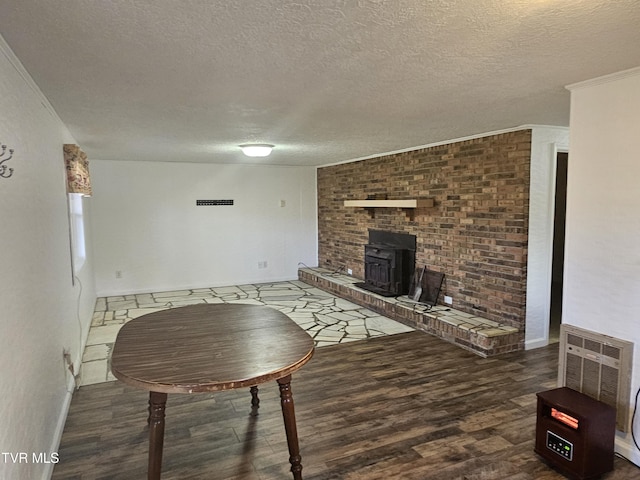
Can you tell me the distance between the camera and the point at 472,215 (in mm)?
4309

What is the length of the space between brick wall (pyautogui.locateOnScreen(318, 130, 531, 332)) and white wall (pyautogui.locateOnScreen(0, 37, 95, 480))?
12.2ft

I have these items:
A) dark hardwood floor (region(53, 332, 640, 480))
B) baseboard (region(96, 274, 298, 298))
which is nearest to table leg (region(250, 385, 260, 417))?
dark hardwood floor (region(53, 332, 640, 480))

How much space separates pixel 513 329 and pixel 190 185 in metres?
5.17

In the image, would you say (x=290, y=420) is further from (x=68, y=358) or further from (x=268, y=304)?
(x=268, y=304)

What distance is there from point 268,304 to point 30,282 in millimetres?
3816

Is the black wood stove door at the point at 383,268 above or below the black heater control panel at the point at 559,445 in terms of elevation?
above

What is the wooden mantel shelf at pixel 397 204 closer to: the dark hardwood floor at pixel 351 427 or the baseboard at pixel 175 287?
the dark hardwood floor at pixel 351 427

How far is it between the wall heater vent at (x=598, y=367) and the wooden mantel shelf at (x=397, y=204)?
8.11 ft

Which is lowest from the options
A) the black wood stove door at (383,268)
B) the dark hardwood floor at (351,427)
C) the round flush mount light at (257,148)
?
the dark hardwood floor at (351,427)

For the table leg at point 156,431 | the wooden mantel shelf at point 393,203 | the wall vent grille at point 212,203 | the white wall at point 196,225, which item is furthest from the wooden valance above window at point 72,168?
the wooden mantel shelf at point 393,203

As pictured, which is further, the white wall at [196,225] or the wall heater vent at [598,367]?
the white wall at [196,225]

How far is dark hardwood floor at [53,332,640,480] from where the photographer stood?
223 centimetres

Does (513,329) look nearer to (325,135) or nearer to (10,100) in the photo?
(325,135)

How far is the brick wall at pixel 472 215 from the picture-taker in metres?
3.87
